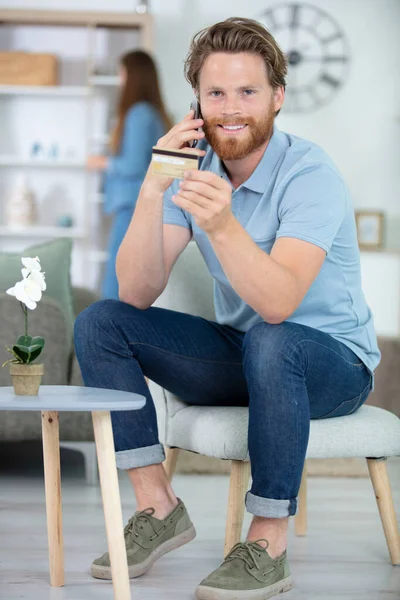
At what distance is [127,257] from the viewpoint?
1914 mm

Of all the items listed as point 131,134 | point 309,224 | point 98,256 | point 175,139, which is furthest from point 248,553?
point 98,256

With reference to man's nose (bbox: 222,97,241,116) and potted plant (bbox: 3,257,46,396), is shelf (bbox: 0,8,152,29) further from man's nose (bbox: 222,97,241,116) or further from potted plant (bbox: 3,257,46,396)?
potted plant (bbox: 3,257,46,396)

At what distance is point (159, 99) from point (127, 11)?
1.37 m

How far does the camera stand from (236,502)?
184 cm

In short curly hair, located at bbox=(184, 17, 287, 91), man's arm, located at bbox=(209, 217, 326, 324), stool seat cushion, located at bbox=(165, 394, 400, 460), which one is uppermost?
short curly hair, located at bbox=(184, 17, 287, 91)

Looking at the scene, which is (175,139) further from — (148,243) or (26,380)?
(26,380)

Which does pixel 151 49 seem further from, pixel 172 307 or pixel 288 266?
pixel 288 266

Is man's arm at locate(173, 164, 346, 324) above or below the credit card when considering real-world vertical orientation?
below

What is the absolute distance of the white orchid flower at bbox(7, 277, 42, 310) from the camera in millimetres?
1683

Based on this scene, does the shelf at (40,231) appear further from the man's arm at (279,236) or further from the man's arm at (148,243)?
the man's arm at (279,236)

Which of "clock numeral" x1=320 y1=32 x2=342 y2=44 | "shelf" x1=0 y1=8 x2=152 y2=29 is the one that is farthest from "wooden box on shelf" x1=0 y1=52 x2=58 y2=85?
"clock numeral" x1=320 y1=32 x2=342 y2=44

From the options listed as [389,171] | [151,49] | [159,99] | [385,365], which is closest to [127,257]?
[385,365]

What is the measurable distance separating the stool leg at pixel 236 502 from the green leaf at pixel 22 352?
45 cm

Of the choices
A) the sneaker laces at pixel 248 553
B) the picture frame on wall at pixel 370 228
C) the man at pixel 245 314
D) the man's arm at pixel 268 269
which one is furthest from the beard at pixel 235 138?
the picture frame on wall at pixel 370 228
